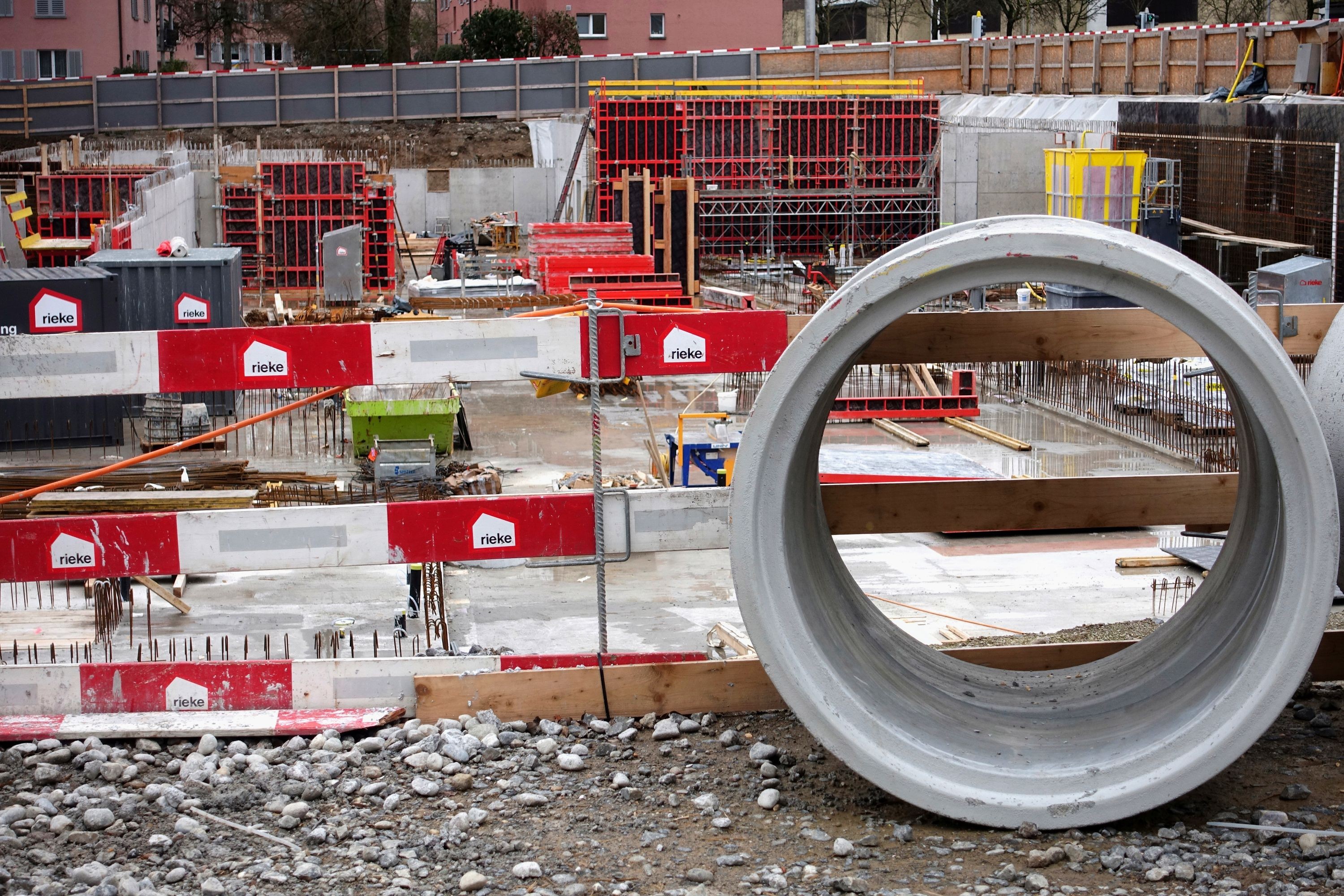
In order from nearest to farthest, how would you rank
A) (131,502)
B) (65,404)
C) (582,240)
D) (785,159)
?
(131,502), (65,404), (582,240), (785,159)

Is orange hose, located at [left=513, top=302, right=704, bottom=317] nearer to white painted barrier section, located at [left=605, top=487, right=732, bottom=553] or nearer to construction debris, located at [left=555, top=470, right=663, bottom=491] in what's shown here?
white painted barrier section, located at [left=605, top=487, right=732, bottom=553]

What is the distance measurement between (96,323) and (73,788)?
12.4m

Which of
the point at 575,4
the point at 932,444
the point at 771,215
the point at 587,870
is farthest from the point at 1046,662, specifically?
the point at 575,4

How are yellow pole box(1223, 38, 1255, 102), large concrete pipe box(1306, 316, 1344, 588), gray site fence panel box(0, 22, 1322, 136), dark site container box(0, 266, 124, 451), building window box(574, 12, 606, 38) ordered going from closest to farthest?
1. large concrete pipe box(1306, 316, 1344, 588)
2. dark site container box(0, 266, 124, 451)
3. yellow pole box(1223, 38, 1255, 102)
4. gray site fence panel box(0, 22, 1322, 136)
5. building window box(574, 12, 606, 38)

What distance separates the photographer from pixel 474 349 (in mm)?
6070

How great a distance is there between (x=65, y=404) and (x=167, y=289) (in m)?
2.38

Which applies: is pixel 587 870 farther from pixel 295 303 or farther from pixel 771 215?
pixel 771 215

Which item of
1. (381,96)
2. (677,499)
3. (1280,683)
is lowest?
(1280,683)

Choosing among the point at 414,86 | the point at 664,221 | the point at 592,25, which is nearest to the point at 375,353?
the point at 664,221

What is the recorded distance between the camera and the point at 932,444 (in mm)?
17875

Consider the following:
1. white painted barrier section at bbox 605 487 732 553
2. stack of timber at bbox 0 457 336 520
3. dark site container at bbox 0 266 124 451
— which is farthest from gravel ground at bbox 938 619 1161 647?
dark site container at bbox 0 266 124 451

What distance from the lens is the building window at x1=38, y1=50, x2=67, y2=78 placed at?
53000 mm

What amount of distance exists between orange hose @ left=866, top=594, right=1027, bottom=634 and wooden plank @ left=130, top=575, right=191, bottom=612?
4.97 metres

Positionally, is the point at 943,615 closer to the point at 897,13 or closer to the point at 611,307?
the point at 611,307
